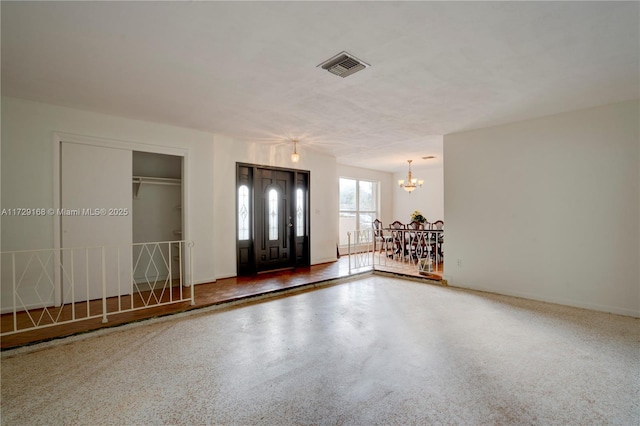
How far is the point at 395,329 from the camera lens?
3275 millimetres

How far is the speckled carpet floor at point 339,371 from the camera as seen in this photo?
1.91 metres

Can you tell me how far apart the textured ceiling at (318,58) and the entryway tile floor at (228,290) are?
98.4 inches

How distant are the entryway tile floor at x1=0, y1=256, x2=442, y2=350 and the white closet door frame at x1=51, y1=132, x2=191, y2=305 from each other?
645mm

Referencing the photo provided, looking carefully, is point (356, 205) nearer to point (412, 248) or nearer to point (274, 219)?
point (412, 248)

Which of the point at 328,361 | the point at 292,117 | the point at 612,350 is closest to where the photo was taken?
the point at 328,361

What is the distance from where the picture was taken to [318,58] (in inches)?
105

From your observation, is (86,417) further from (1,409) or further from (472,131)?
(472,131)

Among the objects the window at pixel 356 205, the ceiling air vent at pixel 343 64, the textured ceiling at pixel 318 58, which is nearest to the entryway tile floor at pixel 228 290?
the window at pixel 356 205

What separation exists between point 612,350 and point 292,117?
4.27 meters

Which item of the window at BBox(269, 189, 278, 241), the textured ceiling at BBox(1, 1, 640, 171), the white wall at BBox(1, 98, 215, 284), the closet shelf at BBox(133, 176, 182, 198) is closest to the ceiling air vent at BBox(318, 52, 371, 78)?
the textured ceiling at BBox(1, 1, 640, 171)

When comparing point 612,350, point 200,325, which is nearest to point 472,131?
point 612,350

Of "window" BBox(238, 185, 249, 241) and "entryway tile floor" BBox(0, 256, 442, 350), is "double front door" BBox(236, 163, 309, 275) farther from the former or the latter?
"entryway tile floor" BBox(0, 256, 442, 350)

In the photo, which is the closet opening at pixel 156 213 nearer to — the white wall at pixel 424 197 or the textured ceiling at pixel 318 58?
Result: the textured ceiling at pixel 318 58

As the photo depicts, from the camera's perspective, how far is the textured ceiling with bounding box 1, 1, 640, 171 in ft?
6.77
